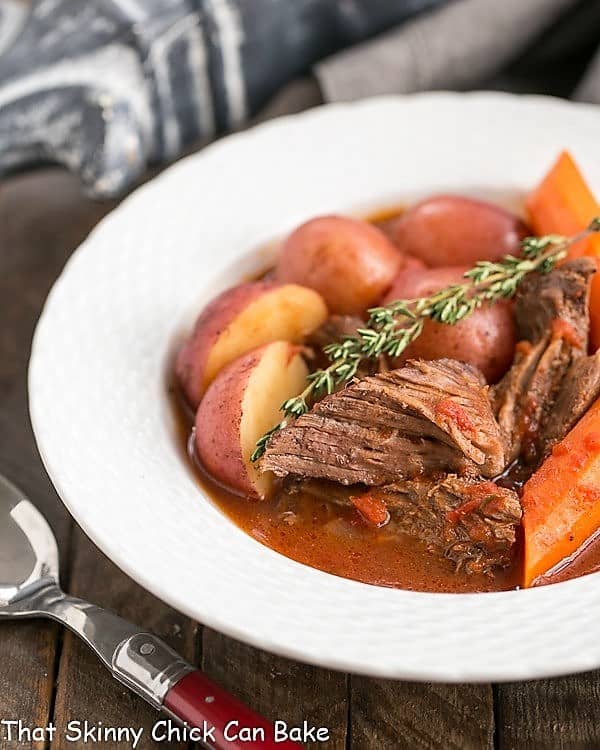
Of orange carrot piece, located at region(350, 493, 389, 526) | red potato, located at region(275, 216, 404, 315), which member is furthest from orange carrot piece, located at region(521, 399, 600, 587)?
red potato, located at region(275, 216, 404, 315)

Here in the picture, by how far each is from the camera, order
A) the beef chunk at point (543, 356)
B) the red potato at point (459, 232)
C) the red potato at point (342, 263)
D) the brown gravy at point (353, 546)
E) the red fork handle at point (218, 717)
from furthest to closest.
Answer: the red potato at point (459, 232) < the red potato at point (342, 263) < the beef chunk at point (543, 356) < the brown gravy at point (353, 546) < the red fork handle at point (218, 717)

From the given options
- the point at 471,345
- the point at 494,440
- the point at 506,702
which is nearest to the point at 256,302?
the point at 471,345

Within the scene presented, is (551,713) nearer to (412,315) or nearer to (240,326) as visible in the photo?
(412,315)

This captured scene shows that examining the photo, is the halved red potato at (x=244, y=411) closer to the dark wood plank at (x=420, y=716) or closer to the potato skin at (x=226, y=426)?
the potato skin at (x=226, y=426)

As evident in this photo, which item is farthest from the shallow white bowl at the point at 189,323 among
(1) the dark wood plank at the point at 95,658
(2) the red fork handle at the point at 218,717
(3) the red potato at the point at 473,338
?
(3) the red potato at the point at 473,338

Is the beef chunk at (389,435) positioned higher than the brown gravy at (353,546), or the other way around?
the beef chunk at (389,435)

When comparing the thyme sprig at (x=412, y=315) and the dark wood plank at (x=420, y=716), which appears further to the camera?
the thyme sprig at (x=412, y=315)

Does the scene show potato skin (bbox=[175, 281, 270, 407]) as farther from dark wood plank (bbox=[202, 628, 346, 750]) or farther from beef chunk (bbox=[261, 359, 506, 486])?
dark wood plank (bbox=[202, 628, 346, 750])

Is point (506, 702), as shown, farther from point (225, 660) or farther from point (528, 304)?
point (528, 304)
